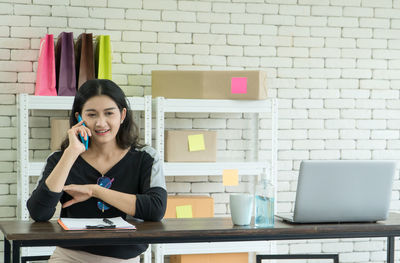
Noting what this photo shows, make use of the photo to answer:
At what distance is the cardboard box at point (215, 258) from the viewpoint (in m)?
3.68

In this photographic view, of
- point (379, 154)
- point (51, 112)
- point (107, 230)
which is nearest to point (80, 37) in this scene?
point (51, 112)

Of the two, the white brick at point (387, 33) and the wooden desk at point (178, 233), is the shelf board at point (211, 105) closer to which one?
the white brick at point (387, 33)

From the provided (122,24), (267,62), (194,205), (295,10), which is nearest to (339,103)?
(267,62)

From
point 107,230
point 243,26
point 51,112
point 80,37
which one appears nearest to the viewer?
point 107,230

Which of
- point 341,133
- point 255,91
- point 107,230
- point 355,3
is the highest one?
point 355,3

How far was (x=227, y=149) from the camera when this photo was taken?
4133mm

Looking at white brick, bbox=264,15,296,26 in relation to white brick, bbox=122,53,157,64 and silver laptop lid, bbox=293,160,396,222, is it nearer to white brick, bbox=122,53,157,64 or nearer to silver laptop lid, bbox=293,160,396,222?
white brick, bbox=122,53,157,64

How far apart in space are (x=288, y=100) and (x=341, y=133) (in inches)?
19.2

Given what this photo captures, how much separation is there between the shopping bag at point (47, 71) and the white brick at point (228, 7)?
1.22 metres

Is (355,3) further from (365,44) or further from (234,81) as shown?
(234,81)

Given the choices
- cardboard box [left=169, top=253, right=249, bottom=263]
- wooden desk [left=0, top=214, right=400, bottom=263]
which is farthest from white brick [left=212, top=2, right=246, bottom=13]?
wooden desk [left=0, top=214, right=400, bottom=263]

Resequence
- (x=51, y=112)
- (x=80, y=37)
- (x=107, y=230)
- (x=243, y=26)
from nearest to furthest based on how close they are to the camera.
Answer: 1. (x=107, y=230)
2. (x=80, y=37)
3. (x=51, y=112)
4. (x=243, y=26)

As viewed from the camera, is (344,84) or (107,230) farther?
(344,84)

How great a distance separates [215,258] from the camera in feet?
12.2
